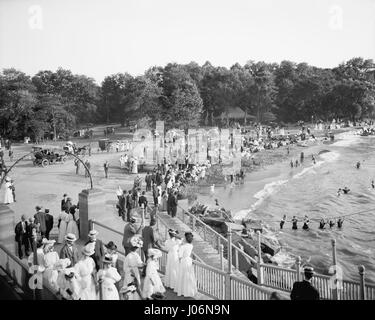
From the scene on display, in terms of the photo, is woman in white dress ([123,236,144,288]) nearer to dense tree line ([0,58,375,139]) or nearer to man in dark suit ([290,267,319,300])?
man in dark suit ([290,267,319,300])

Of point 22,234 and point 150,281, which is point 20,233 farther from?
point 150,281

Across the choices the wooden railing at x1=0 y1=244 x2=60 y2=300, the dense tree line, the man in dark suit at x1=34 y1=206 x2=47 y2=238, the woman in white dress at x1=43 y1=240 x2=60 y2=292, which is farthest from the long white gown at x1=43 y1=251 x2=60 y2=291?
the dense tree line

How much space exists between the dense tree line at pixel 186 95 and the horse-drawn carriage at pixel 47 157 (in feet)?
25.4

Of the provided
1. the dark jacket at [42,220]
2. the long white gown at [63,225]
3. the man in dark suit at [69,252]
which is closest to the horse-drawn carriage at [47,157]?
the dark jacket at [42,220]

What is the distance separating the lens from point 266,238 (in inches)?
771

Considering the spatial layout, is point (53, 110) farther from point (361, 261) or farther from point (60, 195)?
point (361, 261)

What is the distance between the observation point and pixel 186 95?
150 ft

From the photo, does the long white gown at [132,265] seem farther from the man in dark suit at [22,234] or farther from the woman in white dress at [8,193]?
the woman in white dress at [8,193]

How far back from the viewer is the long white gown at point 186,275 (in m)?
8.38

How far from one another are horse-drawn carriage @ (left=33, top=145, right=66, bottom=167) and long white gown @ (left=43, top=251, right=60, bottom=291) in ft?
69.1

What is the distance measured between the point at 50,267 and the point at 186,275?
103 inches

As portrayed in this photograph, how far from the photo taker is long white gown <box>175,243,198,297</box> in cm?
838

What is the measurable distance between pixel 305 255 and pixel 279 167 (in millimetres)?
23774

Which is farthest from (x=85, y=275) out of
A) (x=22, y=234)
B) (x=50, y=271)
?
(x=22, y=234)
